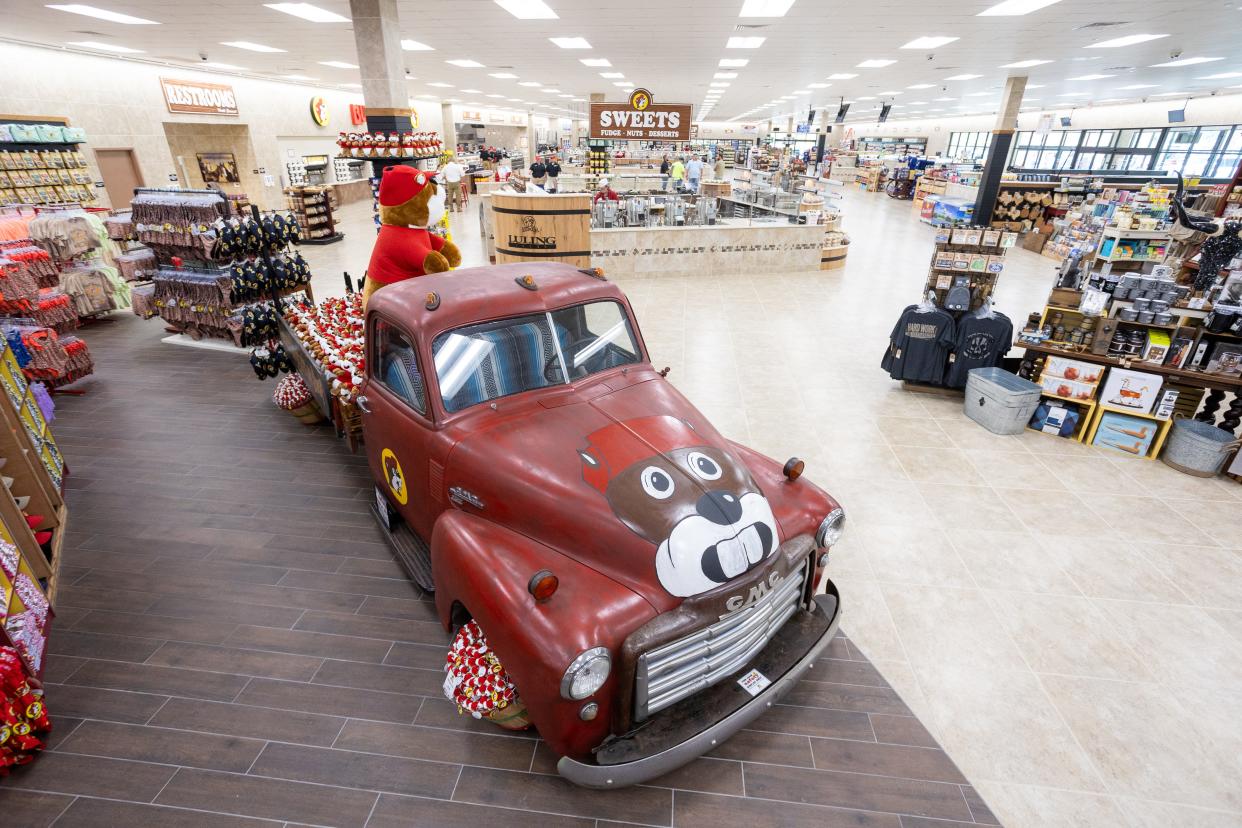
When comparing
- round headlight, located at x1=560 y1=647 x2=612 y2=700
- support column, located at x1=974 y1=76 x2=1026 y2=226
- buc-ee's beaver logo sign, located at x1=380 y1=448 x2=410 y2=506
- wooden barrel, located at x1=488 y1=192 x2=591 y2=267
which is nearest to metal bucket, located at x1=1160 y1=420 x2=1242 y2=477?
round headlight, located at x1=560 y1=647 x2=612 y2=700

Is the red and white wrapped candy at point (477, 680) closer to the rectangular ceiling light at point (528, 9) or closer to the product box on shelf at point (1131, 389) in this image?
the product box on shelf at point (1131, 389)

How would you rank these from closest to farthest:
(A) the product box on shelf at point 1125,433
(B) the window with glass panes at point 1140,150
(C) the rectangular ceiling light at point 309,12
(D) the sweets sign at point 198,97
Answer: (A) the product box on shelf at point 1125,433, (C) the rectangular ceiling light at point 309,12, (D) the sweets sign at point 198,97, (B) the window with glass panes at point 1140,150

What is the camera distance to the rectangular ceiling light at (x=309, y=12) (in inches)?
305

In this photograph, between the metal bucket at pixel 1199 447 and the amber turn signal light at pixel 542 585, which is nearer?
the amber turn signal light at pixel 542 585

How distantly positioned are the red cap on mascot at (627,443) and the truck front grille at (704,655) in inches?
26.9

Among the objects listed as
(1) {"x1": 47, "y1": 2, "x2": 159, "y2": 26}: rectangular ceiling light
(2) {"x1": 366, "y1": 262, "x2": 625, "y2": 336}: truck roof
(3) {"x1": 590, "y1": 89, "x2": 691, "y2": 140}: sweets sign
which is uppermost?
(1) {"x1": 47, "y1": 2, "x2": 159, "y2": 26}: rectangular ceiling light

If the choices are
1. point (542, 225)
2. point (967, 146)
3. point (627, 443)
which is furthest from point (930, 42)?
point (967, 146)

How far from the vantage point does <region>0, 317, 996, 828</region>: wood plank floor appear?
232 centimetres

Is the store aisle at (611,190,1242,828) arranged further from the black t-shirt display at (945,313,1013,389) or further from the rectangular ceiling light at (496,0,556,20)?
the rectangular ceiling light at (496,0,556,20)

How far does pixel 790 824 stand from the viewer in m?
2.29

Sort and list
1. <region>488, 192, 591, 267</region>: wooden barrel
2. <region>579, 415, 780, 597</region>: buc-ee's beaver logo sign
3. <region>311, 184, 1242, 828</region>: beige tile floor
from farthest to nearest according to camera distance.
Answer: <region>488, 192, 591, 267</region>: wooden barrel → <region>311, 184, 1242, 828</region>: beige tile floor → <region>579, 415, 780, 597</region>: buc-ee's beaver logo sign

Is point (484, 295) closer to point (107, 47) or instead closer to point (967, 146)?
point (107, 47)

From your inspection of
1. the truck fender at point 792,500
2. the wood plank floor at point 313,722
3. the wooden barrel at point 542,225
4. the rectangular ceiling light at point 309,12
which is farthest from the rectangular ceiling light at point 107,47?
the truck fender at point 792,500

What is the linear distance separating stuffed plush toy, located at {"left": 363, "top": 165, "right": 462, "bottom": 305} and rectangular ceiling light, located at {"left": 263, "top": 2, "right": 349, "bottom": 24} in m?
5.11
